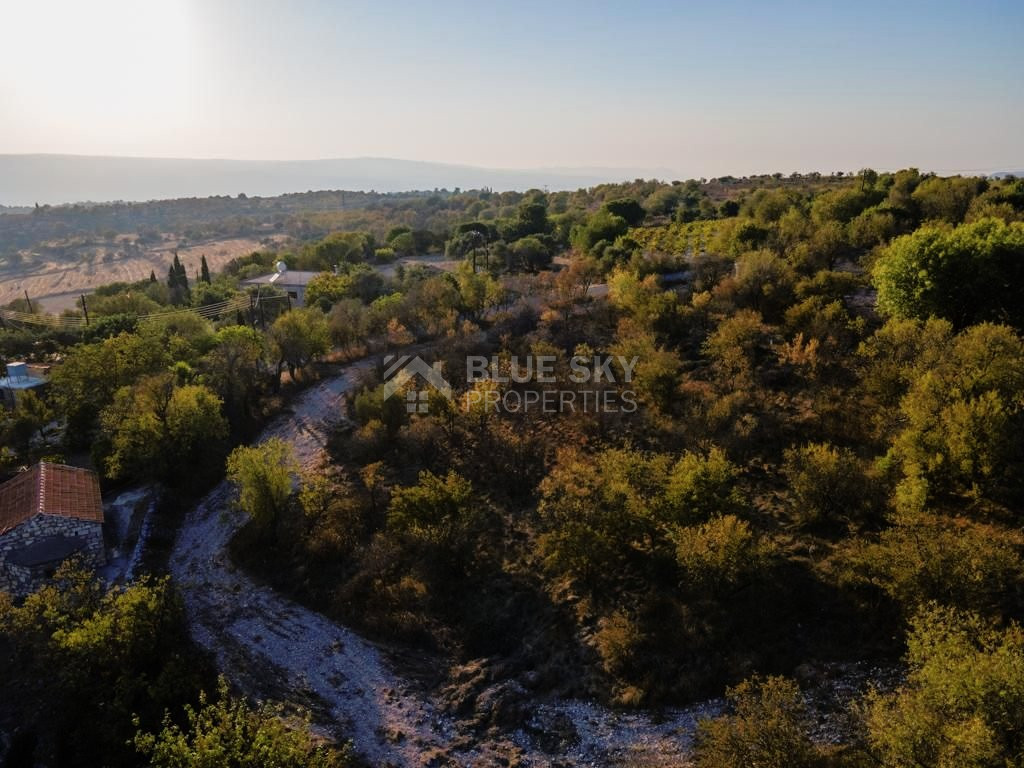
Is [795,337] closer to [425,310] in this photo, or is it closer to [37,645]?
[425,310]

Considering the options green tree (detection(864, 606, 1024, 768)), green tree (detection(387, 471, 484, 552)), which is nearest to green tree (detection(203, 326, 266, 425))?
green tree (detection(387, 471, 484, 552))

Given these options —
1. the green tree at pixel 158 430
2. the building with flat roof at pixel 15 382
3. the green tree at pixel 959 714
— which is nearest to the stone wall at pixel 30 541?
the green tree at pixel 158 430

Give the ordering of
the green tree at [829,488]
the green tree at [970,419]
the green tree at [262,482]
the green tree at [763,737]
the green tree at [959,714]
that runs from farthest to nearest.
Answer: the green tree at [262,482], the green tree at [829,488], the green tree at [970,419], the green tree at [763,737], the green tree at [959,714]

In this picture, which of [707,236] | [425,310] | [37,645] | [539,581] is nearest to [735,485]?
[539,581]

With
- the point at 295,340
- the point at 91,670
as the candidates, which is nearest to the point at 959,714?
the point at 91,670

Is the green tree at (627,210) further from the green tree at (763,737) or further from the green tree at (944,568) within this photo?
the green tree at (763,737)

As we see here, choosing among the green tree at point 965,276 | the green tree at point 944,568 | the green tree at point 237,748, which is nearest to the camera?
the green tree at point 237,748

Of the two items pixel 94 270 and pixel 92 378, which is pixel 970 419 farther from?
pixel 94 270
